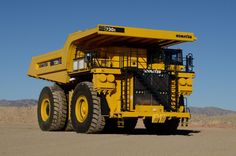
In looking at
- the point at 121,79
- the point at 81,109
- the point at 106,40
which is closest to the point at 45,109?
the point at 81,109

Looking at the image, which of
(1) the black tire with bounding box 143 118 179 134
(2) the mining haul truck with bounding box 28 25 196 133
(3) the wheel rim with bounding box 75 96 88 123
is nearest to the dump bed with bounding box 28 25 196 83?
(2) the mining haul truck with bounding box 28 25 196 133

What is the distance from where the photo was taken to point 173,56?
2112cm

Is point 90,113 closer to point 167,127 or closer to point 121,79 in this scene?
point 121,79

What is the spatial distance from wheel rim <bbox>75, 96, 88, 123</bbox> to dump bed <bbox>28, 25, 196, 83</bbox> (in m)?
1.70

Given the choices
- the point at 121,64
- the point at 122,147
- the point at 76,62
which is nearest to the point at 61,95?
the point at 76,62

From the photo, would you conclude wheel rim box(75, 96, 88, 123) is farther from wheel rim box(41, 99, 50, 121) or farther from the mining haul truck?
wheel rim box(41, 99, 50, 121)

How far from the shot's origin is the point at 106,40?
20.1 metres

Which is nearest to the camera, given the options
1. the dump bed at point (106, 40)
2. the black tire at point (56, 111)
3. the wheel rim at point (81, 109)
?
the dump bed at point (106, 40)

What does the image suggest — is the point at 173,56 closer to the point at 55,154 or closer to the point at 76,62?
the point at 76,62

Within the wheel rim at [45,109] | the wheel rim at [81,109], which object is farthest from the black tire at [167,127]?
the wheel rim at [45,109]

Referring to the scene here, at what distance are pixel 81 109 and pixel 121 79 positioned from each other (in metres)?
2.23

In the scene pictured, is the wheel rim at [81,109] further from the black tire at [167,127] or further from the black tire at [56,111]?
the black tire at [167,127]

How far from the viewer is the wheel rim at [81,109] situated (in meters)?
19.8

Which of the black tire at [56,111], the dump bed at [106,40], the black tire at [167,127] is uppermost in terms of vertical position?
the dump bed at [106,40]
